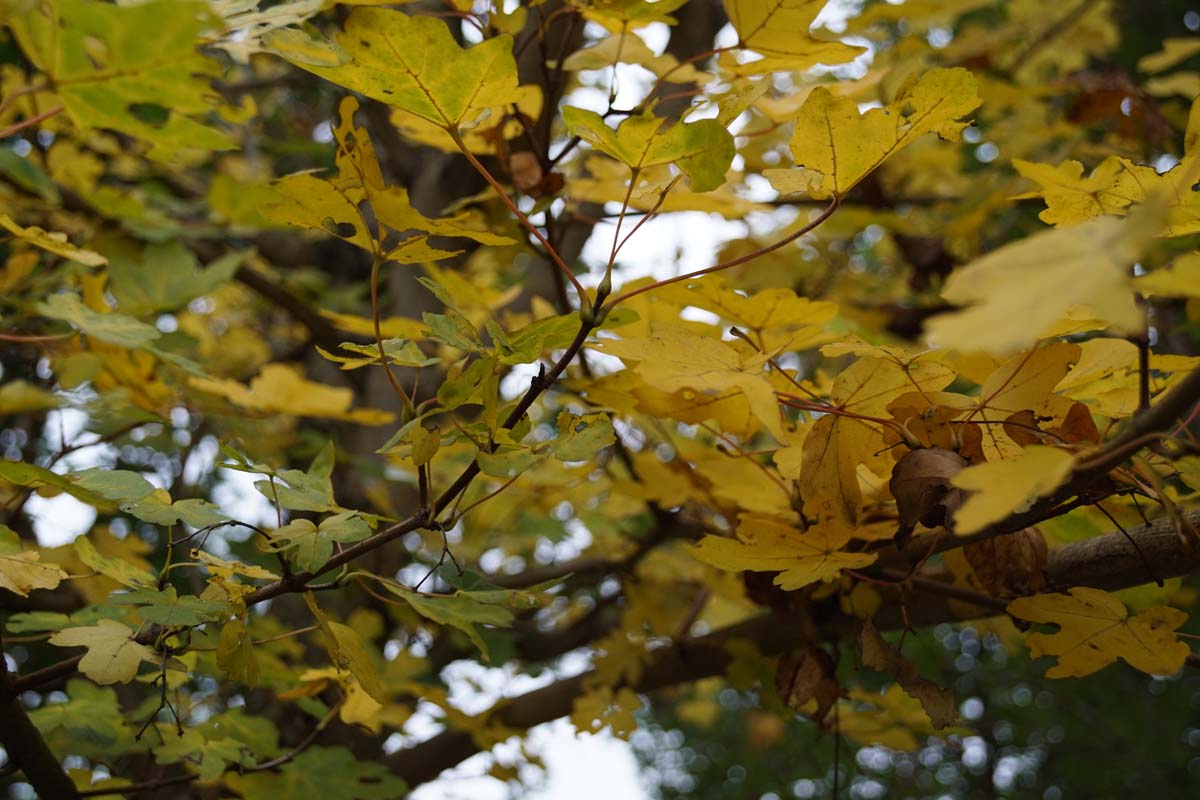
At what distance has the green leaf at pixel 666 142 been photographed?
0.56 m

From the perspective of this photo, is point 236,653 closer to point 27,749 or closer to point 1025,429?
point 27,749

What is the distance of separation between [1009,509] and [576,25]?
2.06ft

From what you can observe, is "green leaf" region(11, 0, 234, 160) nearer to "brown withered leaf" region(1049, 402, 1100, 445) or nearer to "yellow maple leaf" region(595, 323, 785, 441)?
"yellow maple leaf" region(595, 323, 785, 441)

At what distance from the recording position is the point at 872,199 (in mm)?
1562

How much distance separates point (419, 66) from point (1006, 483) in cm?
43

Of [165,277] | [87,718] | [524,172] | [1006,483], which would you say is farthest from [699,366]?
[165,277]

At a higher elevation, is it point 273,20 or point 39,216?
point 273,20

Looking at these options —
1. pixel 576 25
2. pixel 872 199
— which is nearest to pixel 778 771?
pixel 872 199

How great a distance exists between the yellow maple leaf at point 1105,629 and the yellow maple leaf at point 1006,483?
10.5 inches

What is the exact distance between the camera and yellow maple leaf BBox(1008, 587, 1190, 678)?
2.08 feet

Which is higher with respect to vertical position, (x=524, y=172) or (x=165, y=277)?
(x=524, y=172)

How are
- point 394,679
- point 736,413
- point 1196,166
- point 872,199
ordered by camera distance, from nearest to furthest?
point 1196,166, point 736,413, point 394,679, point 872,199

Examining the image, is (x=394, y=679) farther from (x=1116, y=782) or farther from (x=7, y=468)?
(x=1116, y=782)

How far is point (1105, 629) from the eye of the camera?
2.11 feet
